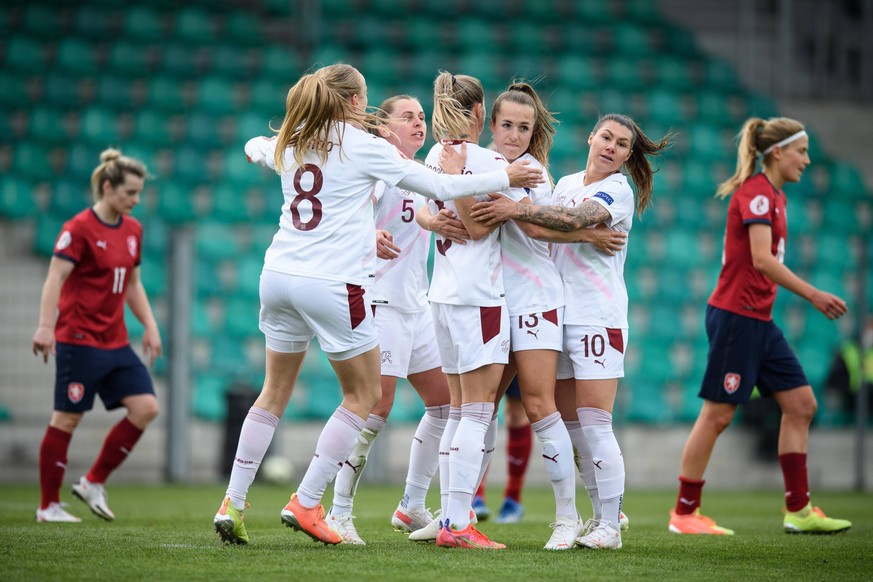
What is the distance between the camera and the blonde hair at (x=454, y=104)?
5.14m

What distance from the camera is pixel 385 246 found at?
5453 millimetres

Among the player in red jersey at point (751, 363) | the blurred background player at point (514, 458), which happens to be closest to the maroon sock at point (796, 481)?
the player in red jersey at point (751, 363)

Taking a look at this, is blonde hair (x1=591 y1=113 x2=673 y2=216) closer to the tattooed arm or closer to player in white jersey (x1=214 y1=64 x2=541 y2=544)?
the tattooed arm

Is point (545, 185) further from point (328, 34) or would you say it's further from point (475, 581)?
point (328, 34)

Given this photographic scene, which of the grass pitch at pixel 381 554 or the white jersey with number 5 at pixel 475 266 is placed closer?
the grass pitch at pixel 381 554

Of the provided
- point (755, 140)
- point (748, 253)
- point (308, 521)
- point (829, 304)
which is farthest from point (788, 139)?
point (308, 521)

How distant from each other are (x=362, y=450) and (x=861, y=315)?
788 centimetres

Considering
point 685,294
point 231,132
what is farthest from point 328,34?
point 685,294

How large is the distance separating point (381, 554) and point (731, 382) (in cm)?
258

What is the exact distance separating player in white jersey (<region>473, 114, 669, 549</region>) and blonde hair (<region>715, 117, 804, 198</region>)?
1381 millimetres

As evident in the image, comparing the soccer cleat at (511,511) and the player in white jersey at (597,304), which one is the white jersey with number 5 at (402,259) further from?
the soccer cleat at (511,511)

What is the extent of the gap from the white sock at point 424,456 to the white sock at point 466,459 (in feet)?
2.26

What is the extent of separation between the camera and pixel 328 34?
15570mm

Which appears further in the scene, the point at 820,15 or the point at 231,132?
the point at 820,15
